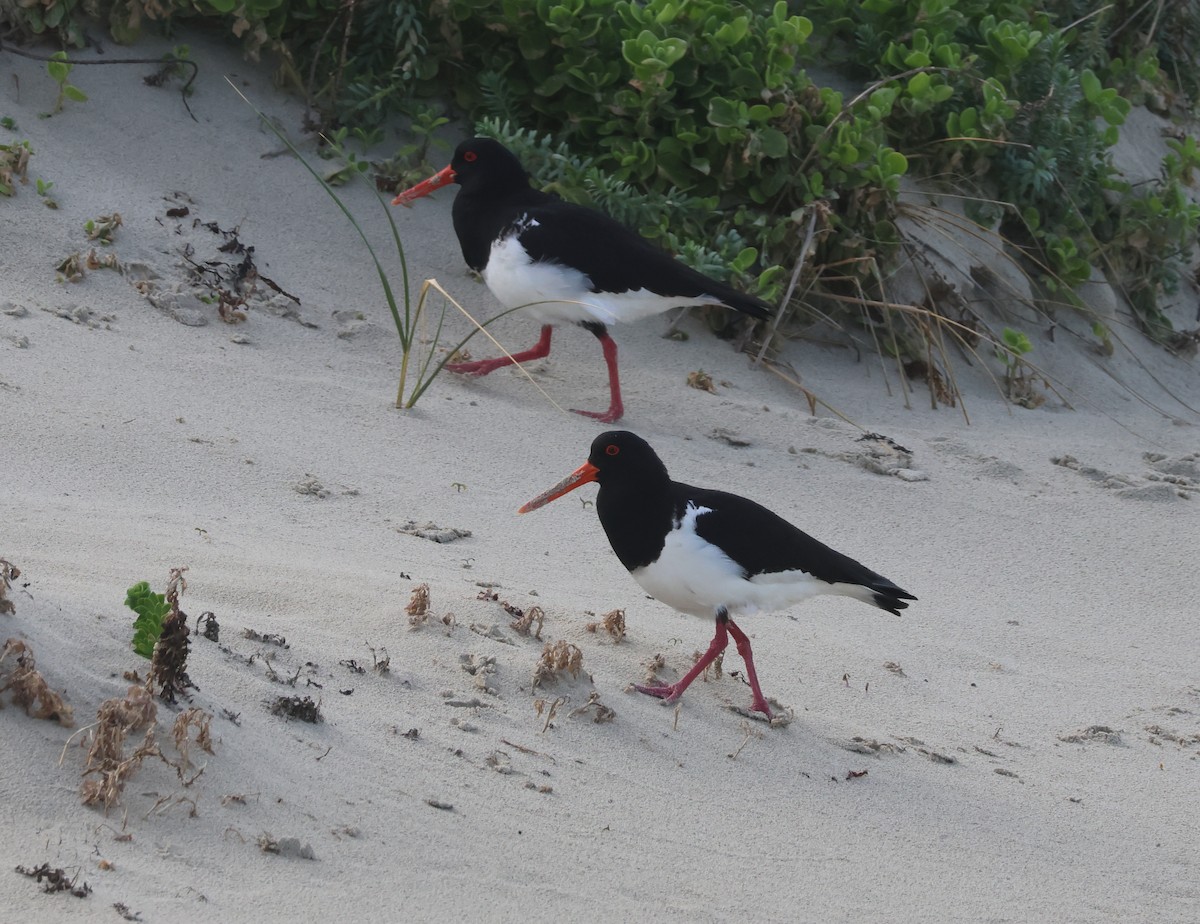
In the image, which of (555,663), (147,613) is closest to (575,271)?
(555,663)

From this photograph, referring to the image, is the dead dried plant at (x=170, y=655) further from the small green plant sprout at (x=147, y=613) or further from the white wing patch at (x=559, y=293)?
the white wing patch at (x=559, y=293)

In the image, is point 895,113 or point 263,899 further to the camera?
point 895,113

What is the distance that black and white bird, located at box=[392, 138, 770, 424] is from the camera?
22.3 feet

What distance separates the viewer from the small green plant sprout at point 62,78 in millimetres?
7129

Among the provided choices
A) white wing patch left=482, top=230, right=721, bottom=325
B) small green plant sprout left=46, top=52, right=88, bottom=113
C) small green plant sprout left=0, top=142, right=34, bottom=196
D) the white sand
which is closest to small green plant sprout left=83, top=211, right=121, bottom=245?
the white sand

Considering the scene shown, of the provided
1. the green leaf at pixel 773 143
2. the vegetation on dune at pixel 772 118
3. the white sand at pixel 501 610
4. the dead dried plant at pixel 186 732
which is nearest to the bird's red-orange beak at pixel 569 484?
the white sand at pixel 501 610

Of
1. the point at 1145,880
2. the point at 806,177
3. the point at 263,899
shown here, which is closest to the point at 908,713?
the point at 1145,880

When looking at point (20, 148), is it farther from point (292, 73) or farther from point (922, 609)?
point (922, 609)

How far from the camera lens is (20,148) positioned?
6723mm

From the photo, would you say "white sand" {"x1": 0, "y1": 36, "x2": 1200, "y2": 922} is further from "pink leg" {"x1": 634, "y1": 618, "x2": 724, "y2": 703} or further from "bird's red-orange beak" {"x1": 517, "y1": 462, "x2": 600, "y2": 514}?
"bird's red-orange beak" {"x1": 517, "y1": 462, "x2": 600, "y2": 514}

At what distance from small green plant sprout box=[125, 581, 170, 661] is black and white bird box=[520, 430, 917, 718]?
1563mm

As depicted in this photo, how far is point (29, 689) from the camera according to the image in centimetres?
268

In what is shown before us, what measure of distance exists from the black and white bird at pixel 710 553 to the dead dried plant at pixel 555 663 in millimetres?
380

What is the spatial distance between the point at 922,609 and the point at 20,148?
15.2 ft
